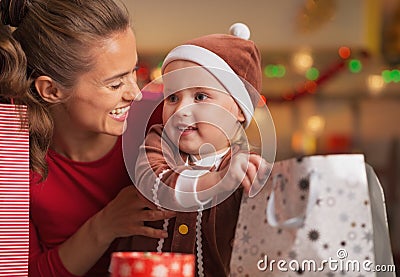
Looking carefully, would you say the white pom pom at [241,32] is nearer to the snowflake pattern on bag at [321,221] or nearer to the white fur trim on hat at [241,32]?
the white fur trim on hat at [241,32]

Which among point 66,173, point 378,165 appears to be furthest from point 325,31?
point 66,173

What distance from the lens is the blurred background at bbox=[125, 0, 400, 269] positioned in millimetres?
2732

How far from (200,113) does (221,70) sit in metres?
0.06

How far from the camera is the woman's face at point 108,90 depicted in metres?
0.95

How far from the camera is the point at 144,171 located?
0.92m

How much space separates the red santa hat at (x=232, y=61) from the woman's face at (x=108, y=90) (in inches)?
2.8

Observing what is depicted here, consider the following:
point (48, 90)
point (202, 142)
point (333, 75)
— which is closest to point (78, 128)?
point (48, 90)

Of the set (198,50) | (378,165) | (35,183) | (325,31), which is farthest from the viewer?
(378,165)

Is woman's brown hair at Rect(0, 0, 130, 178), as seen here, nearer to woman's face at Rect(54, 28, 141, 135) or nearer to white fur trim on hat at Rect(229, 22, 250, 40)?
woman's face at Rect(54, 28, 141, 135)

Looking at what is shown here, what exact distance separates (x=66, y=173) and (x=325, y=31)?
203cm

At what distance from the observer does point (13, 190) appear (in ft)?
2.95

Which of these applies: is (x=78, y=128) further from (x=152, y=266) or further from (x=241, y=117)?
Answer: (x=152, y=266)

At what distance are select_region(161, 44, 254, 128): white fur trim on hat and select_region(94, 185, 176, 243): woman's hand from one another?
18cm

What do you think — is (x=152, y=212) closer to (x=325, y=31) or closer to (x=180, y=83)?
(x=180, y=83)
